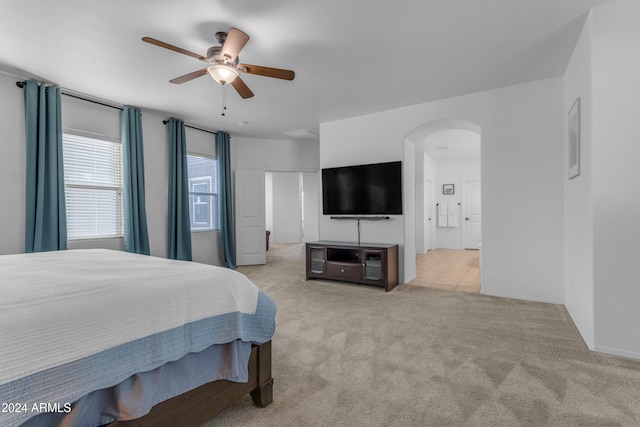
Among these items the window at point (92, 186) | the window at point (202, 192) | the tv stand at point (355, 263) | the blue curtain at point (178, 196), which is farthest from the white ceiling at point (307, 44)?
the tv stand at point (355, 263)

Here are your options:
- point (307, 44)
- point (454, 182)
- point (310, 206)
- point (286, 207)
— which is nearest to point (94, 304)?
point (307, 44)

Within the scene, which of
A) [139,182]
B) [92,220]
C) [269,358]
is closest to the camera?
[269,358]

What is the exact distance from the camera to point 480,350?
8.02 ft

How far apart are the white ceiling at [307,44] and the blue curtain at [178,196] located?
2.94ft

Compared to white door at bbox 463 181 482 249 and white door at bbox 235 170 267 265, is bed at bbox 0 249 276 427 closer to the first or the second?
white door at bbox 235 170 267 265

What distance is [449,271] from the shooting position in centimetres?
559

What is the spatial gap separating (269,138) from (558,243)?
5.15m

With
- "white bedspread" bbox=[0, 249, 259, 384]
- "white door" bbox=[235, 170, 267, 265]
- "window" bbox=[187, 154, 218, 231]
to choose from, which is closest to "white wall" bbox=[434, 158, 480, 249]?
"white door" bbox=[235, 170, 267, 265]

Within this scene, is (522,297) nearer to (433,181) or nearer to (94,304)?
(94,304)

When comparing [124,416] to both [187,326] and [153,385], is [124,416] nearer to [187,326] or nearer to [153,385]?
[153,385]

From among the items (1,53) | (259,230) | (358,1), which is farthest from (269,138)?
(358,1)

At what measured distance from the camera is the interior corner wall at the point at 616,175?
228cm

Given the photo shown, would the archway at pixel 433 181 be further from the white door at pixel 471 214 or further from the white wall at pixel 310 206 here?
the white wall at pixel 310 206

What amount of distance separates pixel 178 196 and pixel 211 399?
166 inches
